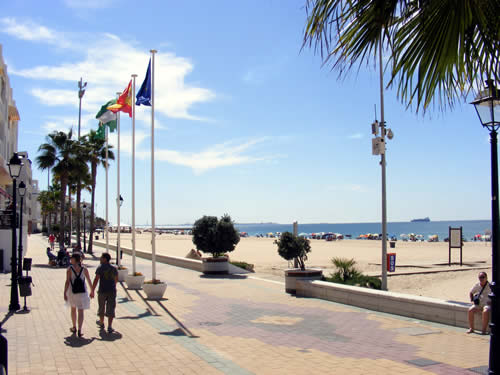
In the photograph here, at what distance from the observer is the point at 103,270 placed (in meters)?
9.70

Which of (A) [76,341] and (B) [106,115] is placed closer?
(A) [76,341]

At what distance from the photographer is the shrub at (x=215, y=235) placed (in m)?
21.2

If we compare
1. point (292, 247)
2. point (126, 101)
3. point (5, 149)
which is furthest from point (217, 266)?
point (5, 149)

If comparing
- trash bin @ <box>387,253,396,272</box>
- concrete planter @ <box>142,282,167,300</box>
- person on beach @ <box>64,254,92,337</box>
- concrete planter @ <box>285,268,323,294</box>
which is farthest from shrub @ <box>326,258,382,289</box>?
person on beach @ <box>64,254,92,337</box>

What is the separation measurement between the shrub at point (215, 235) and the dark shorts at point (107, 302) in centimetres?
1146

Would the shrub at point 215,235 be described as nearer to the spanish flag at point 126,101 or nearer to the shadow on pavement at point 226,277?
the shadow on pavement at point 226,277

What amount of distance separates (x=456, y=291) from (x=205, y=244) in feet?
33.9

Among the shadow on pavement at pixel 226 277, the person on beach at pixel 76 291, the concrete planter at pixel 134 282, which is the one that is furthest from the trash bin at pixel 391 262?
the person on beach at pixel 76 291

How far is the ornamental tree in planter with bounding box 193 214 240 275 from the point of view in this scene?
21062 mm

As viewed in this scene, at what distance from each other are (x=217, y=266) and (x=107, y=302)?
11560mm

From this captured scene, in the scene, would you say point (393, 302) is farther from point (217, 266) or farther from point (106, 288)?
point (217, 266)

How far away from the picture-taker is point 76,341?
28.5 feet

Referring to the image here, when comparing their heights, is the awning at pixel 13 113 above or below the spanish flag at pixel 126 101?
above

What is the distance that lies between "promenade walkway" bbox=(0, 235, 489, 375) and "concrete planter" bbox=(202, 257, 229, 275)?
7.27m
